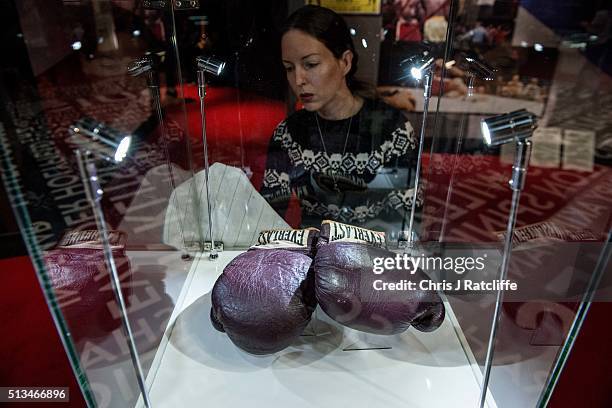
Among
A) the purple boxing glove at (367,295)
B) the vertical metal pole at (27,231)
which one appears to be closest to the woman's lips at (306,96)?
the purple boxing glove at (367,295)

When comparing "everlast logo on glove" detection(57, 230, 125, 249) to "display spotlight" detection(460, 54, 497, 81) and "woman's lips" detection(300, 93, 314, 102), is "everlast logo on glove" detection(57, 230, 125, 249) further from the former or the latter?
"display spotlight" detection(460, 54, 497, 81)

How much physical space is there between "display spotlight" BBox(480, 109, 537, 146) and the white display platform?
32.1 inches

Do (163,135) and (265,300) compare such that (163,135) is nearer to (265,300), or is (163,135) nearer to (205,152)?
(205,152)

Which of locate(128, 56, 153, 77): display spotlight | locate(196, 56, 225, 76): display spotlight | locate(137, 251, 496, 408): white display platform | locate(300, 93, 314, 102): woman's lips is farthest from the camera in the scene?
locate(300, 93, 314, 102): woman's lips

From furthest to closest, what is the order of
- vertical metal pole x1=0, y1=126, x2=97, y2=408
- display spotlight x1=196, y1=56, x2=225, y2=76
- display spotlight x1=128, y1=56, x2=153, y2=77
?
display spotlight x1=196, y1=56, x2=225, y2=76 → display spotlight x1=128, y1=56, x2=153, y2=77 → vertical metal pole x1=0, y1=126, x2=97, y2=408

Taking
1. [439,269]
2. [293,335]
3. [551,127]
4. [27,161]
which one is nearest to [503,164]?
[551,127]

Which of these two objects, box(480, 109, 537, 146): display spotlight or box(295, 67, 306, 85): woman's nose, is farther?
box(295, 67, 306, 85): woman's nose

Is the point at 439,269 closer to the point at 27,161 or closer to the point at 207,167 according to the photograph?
the point at 207,167

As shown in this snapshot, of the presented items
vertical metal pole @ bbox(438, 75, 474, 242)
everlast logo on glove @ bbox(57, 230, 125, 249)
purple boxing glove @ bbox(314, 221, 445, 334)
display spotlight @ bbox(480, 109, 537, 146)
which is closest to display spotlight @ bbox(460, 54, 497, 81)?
vertical metal pole @ bbox(438, 75, 474, 242)

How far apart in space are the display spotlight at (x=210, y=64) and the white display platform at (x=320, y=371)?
90 centimetres

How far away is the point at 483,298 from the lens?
4.91 feet

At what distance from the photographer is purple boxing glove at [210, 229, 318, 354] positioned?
134cm

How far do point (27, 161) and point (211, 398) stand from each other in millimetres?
853

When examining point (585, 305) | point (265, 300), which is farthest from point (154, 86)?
point (585, 305)
